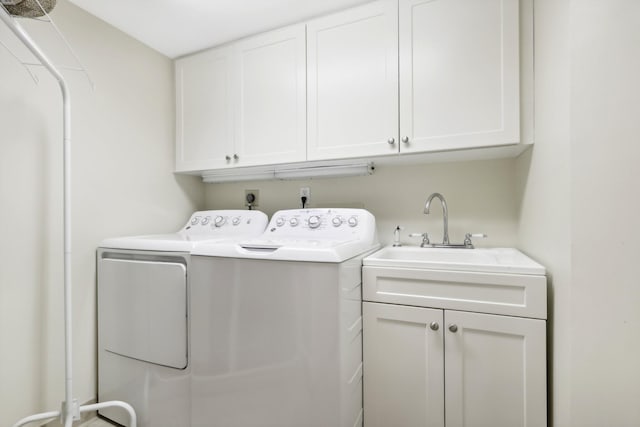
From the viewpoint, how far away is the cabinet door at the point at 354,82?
4.88 feet

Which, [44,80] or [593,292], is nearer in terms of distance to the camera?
[593,292]

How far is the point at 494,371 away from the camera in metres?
1.13

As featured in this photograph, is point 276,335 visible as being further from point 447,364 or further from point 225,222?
point 225,222

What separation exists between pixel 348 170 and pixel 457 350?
1139mm

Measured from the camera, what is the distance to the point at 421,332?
122 centimetres

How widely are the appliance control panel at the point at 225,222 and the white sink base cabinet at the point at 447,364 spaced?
90cm

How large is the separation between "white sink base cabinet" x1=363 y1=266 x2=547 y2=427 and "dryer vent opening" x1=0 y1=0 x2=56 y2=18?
159 cm

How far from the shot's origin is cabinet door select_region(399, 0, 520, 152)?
1.29 m

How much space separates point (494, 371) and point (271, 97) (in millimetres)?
1771

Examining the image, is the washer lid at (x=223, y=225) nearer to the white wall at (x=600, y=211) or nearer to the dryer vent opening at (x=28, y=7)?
the dryer vent opening at (x=28, y=7)

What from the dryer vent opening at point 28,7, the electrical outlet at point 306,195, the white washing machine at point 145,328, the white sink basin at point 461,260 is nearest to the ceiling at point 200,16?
the dryer vent opening at point 28,7

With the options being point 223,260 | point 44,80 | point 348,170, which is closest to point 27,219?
point 44,80

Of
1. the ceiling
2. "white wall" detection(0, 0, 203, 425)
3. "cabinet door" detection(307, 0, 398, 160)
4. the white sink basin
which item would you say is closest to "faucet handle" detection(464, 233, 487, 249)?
the white sink basin

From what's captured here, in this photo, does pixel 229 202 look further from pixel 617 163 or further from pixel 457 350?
pixel 617 163
